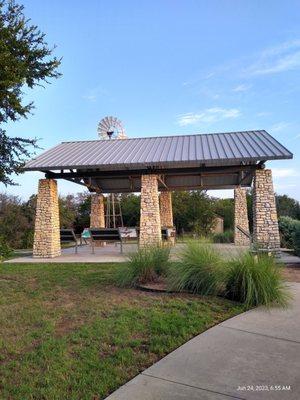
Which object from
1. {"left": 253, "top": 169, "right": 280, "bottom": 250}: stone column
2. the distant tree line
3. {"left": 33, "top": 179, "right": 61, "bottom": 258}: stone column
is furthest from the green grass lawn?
the distant tree line

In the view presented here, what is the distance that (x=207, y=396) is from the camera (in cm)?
305

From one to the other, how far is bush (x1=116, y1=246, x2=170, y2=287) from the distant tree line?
1442cm

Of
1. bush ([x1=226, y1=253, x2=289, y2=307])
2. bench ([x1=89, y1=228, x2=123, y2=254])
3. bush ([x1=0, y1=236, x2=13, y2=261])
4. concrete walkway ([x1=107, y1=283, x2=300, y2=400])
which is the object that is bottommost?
concrete walkway ([x1=107, y1=283, x2=300, y2=400])

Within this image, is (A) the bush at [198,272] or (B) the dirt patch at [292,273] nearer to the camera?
(A) the bush at [198,272]

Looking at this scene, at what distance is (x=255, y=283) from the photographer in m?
5.91

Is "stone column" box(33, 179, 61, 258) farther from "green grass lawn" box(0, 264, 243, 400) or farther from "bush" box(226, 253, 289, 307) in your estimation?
"bush" box(226, 253, 289, 307)

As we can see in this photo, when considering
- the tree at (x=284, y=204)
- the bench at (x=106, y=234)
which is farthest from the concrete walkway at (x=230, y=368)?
the tree at (x=284, y=204)

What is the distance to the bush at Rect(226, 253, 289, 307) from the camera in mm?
5820

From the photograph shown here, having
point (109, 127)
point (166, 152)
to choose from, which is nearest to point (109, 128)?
point (109, 127)

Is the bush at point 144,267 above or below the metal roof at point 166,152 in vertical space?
below

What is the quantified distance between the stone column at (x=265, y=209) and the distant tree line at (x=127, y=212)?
348 inches

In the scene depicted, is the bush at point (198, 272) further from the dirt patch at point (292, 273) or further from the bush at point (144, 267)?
the dirt patch at point (292, 273)

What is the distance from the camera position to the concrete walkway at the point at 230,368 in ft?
10.2

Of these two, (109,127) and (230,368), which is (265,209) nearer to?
(230,368)
